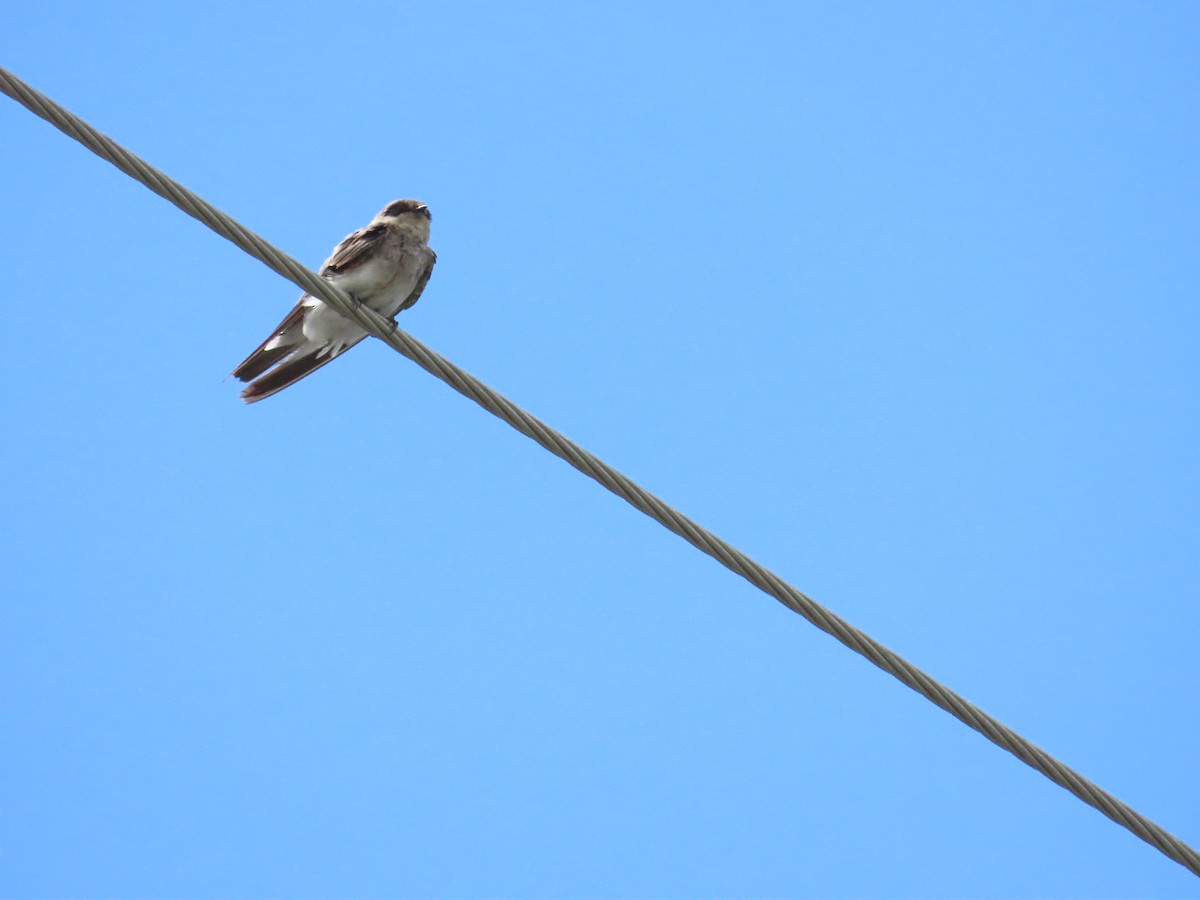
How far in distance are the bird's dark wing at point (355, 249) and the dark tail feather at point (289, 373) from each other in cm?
45

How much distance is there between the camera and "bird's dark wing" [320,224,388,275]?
7.09 meters

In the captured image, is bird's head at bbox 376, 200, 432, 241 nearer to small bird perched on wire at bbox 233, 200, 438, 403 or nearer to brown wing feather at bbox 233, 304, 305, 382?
small bird perched on wire at bbox 233, 200, 438, 403

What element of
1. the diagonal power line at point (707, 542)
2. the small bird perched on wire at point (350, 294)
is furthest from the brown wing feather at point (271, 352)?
the diagonal power line at point (707, 542)

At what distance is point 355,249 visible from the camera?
7098 millimetres

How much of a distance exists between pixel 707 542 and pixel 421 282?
4107mm

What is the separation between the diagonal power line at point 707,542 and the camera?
12.1 feet

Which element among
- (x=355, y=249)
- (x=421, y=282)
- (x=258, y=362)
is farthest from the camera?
(x=421, y=282)

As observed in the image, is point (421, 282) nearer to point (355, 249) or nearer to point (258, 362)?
point (355, 249)

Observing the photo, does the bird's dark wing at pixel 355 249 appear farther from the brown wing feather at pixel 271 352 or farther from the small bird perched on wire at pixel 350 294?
the brown wing feather at pixel 271 352

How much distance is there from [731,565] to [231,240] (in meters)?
1.86

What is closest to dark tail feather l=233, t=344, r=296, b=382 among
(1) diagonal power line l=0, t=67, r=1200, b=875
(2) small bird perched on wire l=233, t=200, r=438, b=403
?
(2) small bird perched on wire l=233, t=200, r=438, b=403

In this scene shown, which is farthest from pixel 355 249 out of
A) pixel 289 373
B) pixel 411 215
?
pixel 289 373

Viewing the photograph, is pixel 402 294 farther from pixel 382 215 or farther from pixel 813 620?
pixel 813 620

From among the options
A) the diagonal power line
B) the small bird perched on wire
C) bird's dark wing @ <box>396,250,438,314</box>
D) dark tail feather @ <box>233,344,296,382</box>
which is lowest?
the diagonal power line
